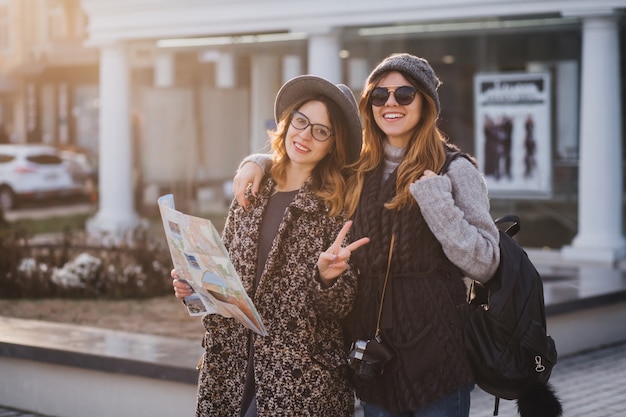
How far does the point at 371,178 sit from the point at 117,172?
15.8 metres

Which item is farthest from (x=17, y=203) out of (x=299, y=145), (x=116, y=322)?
(x=299, y=145)

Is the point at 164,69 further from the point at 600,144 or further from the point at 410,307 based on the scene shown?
the point at 410,307

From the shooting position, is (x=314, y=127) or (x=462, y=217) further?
(x=314, y=127)

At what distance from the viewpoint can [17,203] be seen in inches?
1139

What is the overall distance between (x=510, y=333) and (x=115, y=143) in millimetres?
16111

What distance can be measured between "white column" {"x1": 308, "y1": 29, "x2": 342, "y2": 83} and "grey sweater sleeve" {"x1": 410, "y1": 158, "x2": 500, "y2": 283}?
509 inches

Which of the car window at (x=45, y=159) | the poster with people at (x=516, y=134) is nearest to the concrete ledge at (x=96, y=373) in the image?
the poster with people at (x=516, y=134)

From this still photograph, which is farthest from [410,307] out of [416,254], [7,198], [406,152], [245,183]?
[7,198]

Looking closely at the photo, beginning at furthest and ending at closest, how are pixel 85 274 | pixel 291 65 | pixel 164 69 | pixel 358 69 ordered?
pixel 164 69 → pixel 291 65 → pixel 358 69 → pixel 85 274

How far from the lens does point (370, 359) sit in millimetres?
3693

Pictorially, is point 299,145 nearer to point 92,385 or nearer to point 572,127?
point 92,385

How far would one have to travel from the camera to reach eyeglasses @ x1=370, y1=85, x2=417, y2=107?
12.5ft

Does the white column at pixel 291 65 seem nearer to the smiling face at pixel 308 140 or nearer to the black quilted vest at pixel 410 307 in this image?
the smiling face at pixel 308 140

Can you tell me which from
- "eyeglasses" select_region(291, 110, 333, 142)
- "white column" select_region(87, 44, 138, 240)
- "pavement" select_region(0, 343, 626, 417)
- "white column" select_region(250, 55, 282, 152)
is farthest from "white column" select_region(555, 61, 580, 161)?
"eyeglasses" select_region(291, 110, 333, 142)
